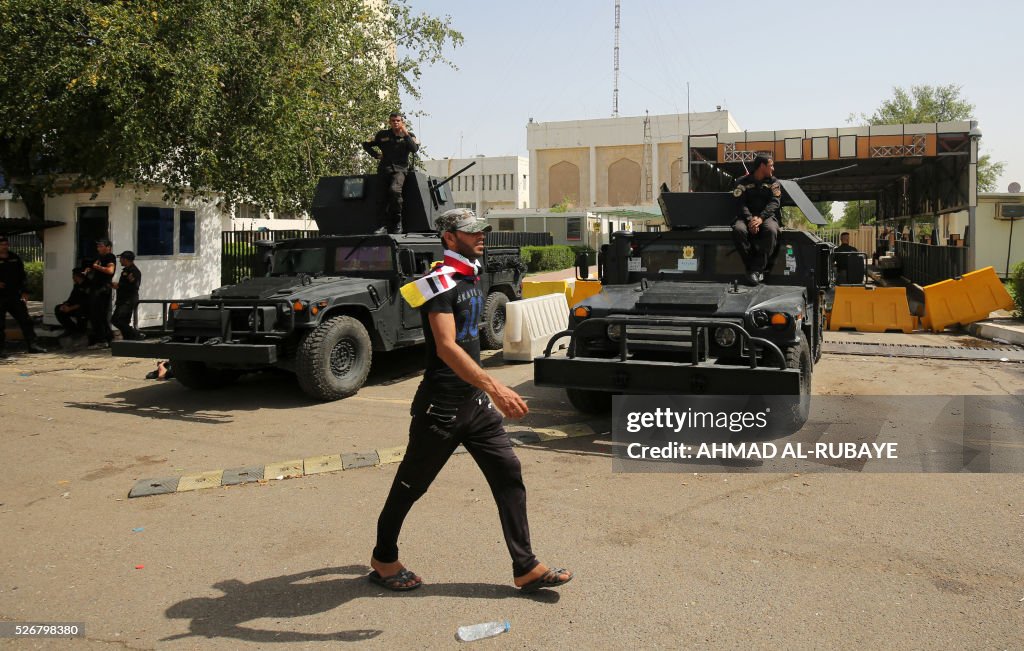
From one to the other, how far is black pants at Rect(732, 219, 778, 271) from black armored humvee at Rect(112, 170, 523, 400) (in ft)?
11.1

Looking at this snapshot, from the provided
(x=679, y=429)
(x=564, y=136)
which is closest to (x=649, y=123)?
(x=564, y=136)

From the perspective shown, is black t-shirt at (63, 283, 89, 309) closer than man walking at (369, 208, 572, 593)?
No

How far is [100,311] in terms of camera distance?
12359 mm

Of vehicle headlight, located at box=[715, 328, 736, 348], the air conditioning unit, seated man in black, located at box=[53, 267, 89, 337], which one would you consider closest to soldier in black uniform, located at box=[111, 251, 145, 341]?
seated man in black, located at box=[53, 267, 89, 337]

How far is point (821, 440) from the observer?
259 inches

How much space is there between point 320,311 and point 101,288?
17.9 ft

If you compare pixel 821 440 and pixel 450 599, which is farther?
pixel 821 440

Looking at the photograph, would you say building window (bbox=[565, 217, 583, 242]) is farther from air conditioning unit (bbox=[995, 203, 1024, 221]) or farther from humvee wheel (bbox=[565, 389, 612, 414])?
humvee wheel (bbox=[565, 389, 612, 414])

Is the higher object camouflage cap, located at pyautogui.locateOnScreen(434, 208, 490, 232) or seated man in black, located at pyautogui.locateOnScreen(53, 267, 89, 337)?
camouflage cap, located at pyautogui.locateOnScreen(434, 208, 490, 232)

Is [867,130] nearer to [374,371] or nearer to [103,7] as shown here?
[374,371]

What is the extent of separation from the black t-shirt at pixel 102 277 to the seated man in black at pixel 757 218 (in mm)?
8674

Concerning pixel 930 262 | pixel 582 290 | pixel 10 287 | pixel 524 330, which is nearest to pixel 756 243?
pixel 524 330

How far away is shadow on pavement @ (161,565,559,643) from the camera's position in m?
3.53

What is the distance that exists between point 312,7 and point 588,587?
1074cm
